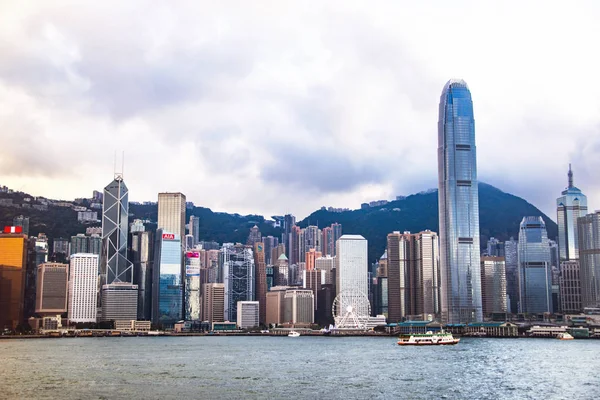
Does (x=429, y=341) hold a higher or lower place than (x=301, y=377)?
higher

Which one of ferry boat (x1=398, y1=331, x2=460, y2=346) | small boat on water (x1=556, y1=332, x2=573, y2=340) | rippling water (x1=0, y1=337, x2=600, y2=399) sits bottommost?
small boat on water (x1=556, y1=332, x2=573, y2=340)

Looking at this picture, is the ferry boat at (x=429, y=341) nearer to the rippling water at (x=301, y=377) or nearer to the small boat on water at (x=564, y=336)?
the rippling water at (x=301, y=377)

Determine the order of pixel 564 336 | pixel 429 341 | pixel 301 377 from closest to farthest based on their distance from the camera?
pixel 301 377, pixel 429 341, pixel 564 336

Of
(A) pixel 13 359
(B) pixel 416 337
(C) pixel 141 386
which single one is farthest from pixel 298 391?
(B) pixel 416 337

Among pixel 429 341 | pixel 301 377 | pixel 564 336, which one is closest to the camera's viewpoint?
pixel 301 377

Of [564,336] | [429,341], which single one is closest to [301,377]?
[429,341]

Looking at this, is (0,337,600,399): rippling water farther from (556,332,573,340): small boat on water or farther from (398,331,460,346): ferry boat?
(556,332,573,340): small boat on water

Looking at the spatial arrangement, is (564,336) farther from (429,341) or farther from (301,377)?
(301,377)

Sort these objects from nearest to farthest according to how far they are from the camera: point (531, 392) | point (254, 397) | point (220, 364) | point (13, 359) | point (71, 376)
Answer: point (254, 397), point (531, 392), point (71, 376), point (220, 364), point (13, 359)

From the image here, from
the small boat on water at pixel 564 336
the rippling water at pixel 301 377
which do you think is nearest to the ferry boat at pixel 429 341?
the rippling water at pixel 301 377

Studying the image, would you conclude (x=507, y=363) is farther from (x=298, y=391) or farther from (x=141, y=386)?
(x=141, y=386)

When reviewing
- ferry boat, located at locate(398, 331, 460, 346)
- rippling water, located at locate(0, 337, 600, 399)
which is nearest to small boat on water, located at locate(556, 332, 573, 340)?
ferry boat, located at locate(398, 331, 460, 346)
